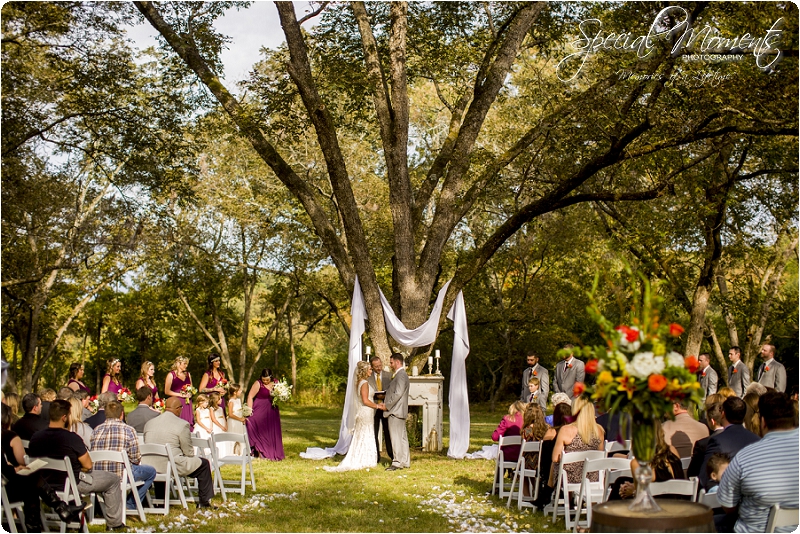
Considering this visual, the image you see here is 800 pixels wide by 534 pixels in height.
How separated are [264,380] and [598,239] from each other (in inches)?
572

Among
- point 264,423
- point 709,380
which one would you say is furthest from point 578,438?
point 709,380

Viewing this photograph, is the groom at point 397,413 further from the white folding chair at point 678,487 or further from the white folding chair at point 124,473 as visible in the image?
the white folding chair at point 678,487

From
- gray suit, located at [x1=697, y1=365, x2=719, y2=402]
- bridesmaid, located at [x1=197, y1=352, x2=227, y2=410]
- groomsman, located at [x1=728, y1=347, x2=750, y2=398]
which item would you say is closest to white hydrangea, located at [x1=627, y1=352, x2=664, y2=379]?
bridesmaid, located at [x1=197, y1=352, x2=227, y2=410]

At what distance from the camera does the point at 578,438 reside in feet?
25.0

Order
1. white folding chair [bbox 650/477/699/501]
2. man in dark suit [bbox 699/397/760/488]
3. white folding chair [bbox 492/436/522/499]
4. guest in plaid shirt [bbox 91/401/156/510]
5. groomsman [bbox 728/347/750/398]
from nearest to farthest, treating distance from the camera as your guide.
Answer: white folding chair [bbox 650/477/699/501] → man in dark suit [bbox 699/397/760/488] → guest in plaid shirt [bbox 91/401/156/510] → white folding chair [bbox 492/436/522/499] → groomsman [bbox 728/347/750/398]

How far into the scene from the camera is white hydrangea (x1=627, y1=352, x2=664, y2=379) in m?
4.44

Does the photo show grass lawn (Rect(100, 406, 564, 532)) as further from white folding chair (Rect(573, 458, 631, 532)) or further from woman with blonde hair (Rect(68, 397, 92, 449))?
woman with blonde hair (Rect(68, 397, 92, 449))

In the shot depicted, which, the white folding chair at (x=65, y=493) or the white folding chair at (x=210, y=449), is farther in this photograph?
the white folding chair at (x=210, y=449)

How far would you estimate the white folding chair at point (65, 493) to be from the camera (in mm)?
6555

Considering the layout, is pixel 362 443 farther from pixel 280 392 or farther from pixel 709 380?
pixel 709 380

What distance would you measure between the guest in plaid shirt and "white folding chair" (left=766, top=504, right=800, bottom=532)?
517cm

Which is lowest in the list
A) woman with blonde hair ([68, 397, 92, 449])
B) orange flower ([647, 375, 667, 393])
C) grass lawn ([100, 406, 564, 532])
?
grass lawn ([100, 406, 564, 532])

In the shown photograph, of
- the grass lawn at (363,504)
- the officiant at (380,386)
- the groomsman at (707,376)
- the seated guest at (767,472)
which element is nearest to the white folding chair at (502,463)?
the grass lawn at (363,504)

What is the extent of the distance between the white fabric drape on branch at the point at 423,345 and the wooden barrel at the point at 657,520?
349 inches
